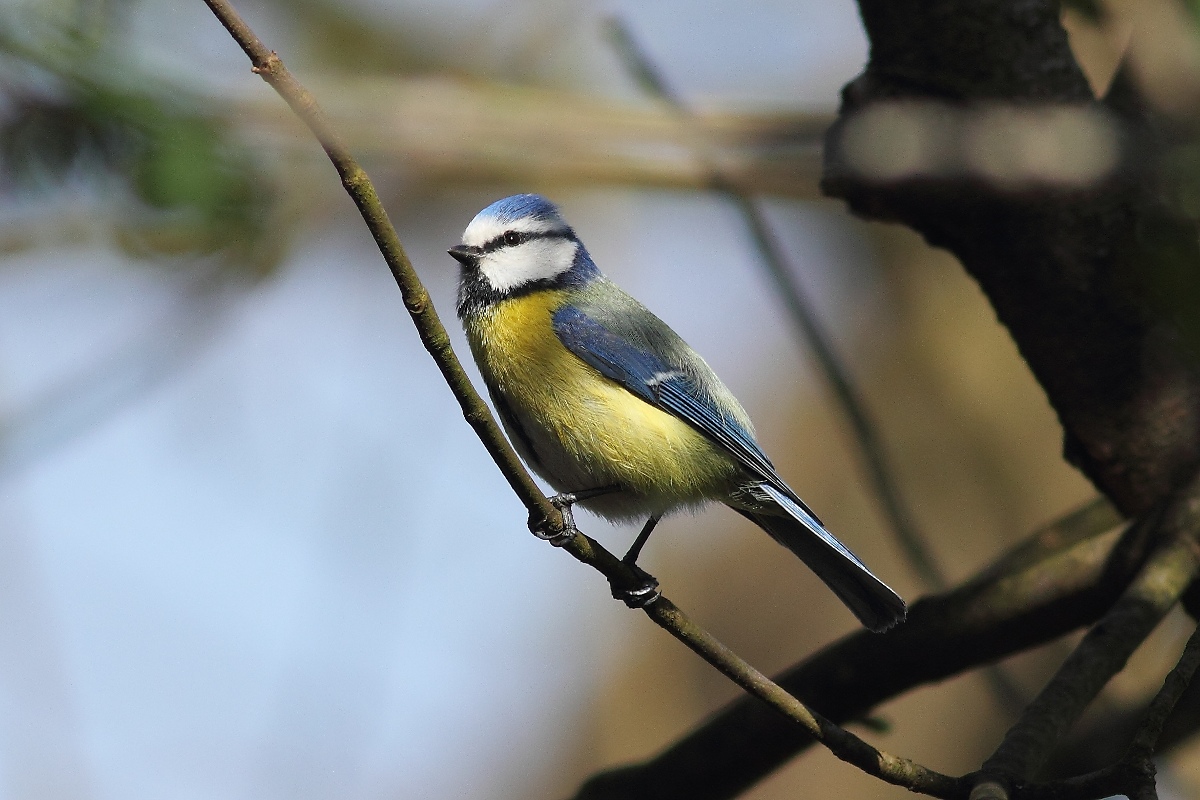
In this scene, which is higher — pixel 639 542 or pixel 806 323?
pixel 806 323

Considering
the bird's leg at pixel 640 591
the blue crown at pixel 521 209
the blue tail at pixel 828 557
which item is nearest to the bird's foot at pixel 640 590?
the bird's leg at pixel 640 591

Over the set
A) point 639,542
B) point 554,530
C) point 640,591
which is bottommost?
point 639,542

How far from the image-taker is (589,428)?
274cm

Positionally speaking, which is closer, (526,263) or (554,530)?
(554,530)

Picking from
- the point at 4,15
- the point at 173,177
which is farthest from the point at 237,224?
the point at 4,15

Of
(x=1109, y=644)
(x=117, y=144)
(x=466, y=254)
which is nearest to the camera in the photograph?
(x=1109, y=644)

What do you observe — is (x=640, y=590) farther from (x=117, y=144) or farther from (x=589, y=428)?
(x=117, y=144)

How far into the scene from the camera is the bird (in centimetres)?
274

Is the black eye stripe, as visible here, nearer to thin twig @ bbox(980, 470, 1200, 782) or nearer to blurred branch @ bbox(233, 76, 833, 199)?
blurred branch @ bbox(233, 76, 833, 199)

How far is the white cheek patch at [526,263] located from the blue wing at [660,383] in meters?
0.24

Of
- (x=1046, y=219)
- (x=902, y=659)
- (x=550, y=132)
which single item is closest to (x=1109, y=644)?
(x=902, y=659)

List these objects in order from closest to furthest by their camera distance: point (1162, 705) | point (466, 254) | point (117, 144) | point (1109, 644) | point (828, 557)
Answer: point (1162, 705), point (1109, 644), point (117, 144), point (828, 557), point (466, 254)

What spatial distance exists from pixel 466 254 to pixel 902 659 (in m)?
1.59

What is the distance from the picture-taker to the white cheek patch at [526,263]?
3123 mm
